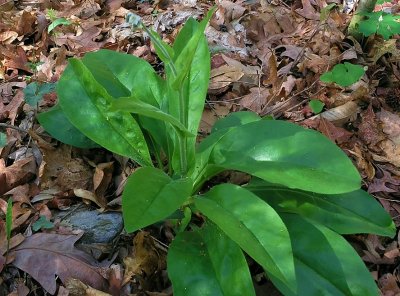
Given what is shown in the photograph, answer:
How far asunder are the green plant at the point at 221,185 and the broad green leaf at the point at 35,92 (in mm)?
214

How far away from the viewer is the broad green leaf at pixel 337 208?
6.04ft

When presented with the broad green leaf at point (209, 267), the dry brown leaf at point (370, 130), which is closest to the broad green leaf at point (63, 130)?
the broad green leaf at point (209, 267)

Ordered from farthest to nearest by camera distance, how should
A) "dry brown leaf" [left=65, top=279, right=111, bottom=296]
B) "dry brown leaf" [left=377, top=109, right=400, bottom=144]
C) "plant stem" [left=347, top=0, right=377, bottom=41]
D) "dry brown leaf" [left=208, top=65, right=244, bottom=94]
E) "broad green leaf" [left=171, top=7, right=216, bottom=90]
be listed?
"plant stem" [left=347, top=0, right=377, bottom=41], "dry brown leaf" [left=208, top=65, right=244, bottom=94], "dry brown leaf" [left=377, top=109, right=400, bottom=144], "dry brown leaf" [left=65, top=279, right=111, bottom=296], "broad green leaf" [left=171, top=7, right=216, bottom=90]

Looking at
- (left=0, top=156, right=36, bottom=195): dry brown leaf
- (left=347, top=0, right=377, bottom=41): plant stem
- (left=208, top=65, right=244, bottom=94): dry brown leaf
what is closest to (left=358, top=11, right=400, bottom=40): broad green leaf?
(left=347, top=0, right=377, bottom=41): plant stem

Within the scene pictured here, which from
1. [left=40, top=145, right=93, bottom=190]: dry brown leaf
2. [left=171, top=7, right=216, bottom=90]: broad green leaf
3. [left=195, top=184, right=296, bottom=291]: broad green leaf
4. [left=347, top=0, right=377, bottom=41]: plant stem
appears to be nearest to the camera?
[left=195, top=184, right=296, bottom=291]: broad green leaf

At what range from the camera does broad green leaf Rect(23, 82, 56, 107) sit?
2.42 meters

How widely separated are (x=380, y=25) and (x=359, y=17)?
7.5 inches

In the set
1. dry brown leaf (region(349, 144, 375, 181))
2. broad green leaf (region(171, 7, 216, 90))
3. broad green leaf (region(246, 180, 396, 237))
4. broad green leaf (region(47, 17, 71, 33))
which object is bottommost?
dry brown leaf (region(349, 144, 375, 181))

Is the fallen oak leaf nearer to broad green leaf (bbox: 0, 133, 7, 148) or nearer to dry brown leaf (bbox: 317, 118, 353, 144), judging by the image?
broad green leaf (bbox: 0, 133, 7, 148)

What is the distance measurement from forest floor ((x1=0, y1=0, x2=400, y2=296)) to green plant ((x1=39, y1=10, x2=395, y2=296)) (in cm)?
22

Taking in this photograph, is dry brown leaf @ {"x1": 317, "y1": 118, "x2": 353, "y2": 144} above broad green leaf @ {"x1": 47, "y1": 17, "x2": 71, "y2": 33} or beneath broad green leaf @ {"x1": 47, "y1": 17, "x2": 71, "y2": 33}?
beneath

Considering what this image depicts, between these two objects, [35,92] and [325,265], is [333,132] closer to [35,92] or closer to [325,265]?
[325,265]

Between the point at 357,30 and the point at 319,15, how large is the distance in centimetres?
Result: 41

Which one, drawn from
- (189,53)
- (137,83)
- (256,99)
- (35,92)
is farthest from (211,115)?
(189,53)
